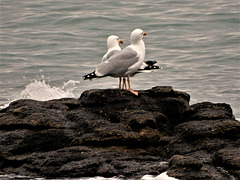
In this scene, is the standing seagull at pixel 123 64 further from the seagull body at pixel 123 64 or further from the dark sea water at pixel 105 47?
the dark sea water at pixel 105 47

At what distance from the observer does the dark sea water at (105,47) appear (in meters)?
16.0

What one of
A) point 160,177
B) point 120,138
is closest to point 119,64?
point 120,138

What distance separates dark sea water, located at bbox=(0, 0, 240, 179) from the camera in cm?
1598

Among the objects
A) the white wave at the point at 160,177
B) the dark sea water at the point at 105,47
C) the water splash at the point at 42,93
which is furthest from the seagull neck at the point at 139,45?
the water splash at the point at 42,93

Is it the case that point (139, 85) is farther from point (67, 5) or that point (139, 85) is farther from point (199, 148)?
point (67, 5)

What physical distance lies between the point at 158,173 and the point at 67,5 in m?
24.3

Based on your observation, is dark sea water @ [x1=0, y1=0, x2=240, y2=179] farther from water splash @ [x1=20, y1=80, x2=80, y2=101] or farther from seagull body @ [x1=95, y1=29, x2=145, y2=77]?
seagull body @ [x1=95, y1=29, x2=145, y2=77]

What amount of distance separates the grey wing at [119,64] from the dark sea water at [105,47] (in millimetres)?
4536

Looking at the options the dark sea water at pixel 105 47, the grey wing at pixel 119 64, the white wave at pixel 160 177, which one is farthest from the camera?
the dark sea water at pixel 105 47

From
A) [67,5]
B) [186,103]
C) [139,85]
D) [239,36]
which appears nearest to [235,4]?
[239,36]

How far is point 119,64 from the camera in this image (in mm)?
9000

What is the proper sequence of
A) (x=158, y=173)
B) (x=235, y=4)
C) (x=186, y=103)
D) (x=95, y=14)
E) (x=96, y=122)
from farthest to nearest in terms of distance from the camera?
(x=235, y=4) < (x=95, y=14) < (x=186, y=103) < (x=96, y=122) < (x=158, y=173)

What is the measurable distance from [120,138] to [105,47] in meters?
14.8

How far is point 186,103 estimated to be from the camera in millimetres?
8602
